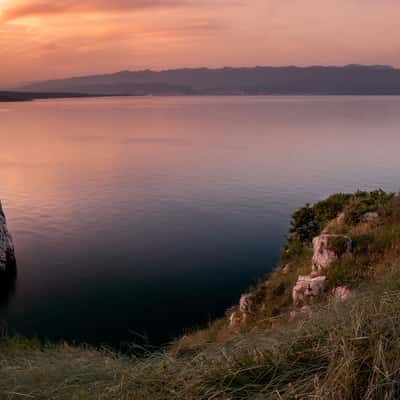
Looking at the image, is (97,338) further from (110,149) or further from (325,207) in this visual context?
(110,149)

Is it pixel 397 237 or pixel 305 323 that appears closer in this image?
pixel 305 323

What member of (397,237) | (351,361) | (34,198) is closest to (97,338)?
(397,237)

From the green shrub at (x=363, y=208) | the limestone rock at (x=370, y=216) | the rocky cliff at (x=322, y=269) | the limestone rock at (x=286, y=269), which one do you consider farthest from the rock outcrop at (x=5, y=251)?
the limestone rock at (x=370, y=216)

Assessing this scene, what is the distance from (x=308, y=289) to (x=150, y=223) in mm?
36568

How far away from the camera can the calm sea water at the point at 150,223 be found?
2950cm

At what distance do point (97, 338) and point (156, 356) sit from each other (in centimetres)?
2119

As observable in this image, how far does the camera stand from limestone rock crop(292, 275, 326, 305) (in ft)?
45.5

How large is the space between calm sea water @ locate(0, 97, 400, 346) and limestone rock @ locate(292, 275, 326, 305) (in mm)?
6951

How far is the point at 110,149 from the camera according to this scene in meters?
115

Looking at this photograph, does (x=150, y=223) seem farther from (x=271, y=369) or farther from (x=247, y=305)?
(x=271, y=369)

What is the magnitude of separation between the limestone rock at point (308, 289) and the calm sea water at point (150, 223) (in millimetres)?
6951

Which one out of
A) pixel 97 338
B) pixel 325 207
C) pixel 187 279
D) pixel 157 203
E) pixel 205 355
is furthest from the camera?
pixel 157 203

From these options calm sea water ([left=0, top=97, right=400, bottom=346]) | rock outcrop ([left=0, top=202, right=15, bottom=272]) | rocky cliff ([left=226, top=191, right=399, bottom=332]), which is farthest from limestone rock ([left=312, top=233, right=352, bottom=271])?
rock outcrop ([left=0, top=202, right=15, bottom=272])

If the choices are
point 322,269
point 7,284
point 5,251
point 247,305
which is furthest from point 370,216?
point 5,251
